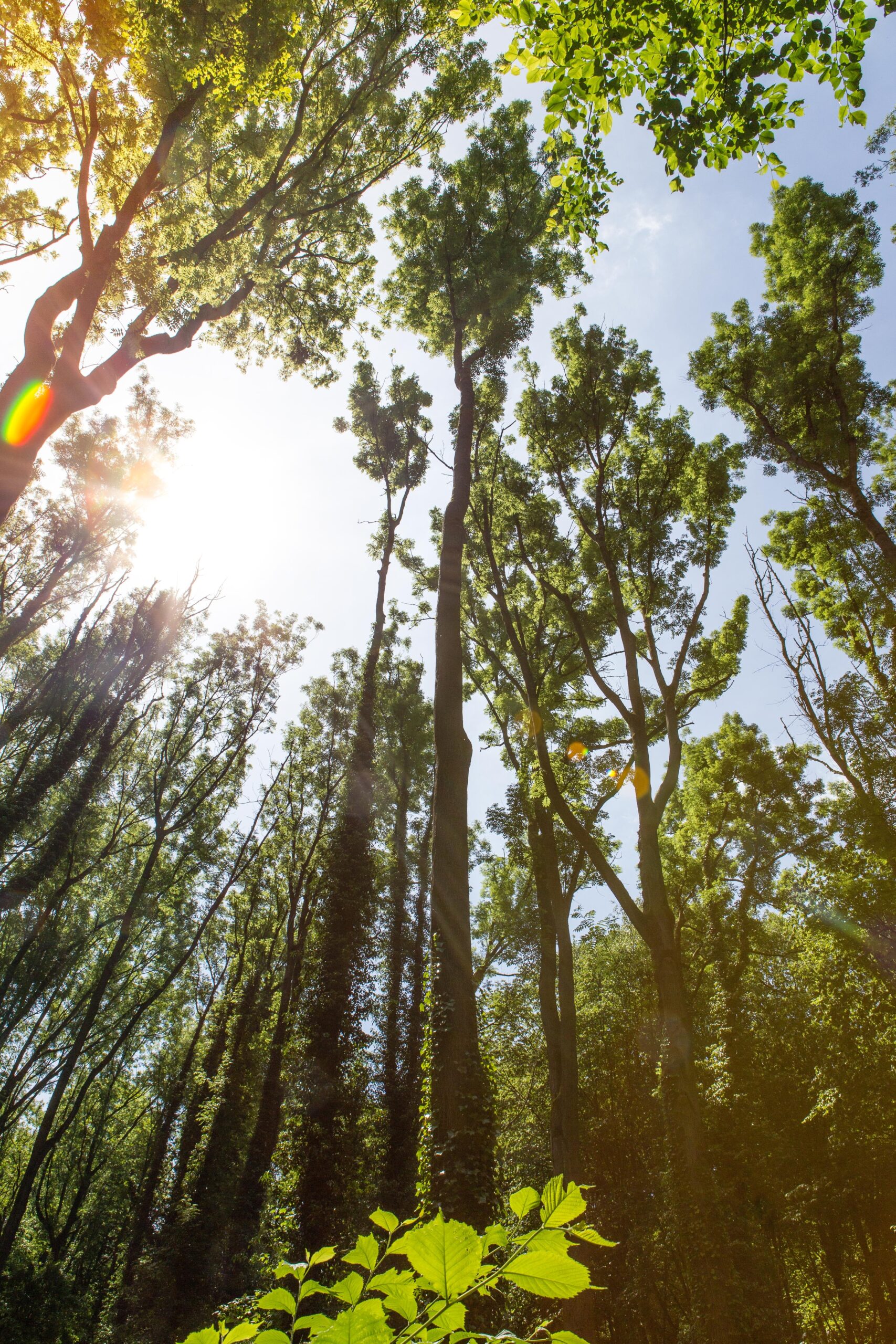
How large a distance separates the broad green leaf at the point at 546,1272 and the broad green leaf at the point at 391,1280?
156 millimetres

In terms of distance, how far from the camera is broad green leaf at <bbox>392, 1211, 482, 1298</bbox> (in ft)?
2.23

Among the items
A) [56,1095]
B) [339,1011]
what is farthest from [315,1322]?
[56,1095]

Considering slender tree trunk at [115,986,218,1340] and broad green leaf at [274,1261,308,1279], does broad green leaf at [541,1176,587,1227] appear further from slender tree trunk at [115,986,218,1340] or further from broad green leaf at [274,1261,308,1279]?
slender tree trunk at [115,986,218,1340]

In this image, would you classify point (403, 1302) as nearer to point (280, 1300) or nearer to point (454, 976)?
point (280, 1300)

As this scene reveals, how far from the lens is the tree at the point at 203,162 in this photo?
613 centimetres

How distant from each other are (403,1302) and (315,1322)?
0.34 feet

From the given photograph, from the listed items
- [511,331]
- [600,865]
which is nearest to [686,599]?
[600,865]

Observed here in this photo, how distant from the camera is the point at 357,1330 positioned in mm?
634

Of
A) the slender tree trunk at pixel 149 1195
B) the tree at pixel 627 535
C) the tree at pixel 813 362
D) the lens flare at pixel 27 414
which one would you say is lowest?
the slender tree trunk at pixel 149 1195

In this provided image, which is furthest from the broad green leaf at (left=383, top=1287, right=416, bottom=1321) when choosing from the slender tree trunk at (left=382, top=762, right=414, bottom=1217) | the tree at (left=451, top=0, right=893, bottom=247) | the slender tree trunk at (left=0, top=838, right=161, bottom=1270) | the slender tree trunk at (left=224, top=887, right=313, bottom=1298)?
the slender tree trunk at (left=0, top=838, right=161, bottom=1270)

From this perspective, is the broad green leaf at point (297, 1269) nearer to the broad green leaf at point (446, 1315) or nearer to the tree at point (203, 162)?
the broad green leaf at point (446, 1315)

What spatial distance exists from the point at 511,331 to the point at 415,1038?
660 inches

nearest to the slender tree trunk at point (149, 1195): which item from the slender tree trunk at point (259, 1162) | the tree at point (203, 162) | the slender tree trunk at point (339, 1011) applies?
the slender tree trunk at point (259, 1162)

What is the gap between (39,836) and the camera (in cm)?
1603
